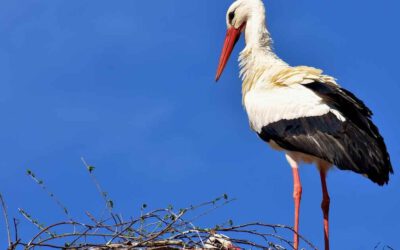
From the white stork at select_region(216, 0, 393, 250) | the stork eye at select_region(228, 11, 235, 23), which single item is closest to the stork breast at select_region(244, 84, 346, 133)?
the white stork at select_region(216, 0, 393, 250)

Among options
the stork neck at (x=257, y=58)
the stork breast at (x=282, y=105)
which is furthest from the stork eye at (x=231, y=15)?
the stork breast at (x=282, y=105)

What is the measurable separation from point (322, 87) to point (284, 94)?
37 cm

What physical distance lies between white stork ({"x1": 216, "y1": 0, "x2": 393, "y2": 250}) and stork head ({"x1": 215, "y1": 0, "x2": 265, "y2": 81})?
0.33 meters

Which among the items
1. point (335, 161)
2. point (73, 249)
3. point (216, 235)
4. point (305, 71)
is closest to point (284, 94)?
point (305, 71)

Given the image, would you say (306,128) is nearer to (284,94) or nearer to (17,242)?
(284,94)

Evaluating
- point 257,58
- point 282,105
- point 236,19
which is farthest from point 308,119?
point 236,19

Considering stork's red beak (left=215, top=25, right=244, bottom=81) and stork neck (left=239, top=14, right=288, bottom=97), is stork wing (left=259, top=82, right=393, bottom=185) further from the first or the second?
stork's red beak (left=215, top=25, right=244, bottom=81)

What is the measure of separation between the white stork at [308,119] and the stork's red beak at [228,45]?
1.60 ft

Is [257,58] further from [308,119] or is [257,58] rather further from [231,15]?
[308,119]

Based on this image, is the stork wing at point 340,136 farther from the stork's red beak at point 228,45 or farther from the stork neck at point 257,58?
the stork's red beak at point 228,45

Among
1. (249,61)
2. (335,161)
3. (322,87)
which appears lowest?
(335,161)

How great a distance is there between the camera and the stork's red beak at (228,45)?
418 inches

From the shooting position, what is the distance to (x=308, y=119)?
9.25 m

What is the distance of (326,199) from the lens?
31.6 ft
